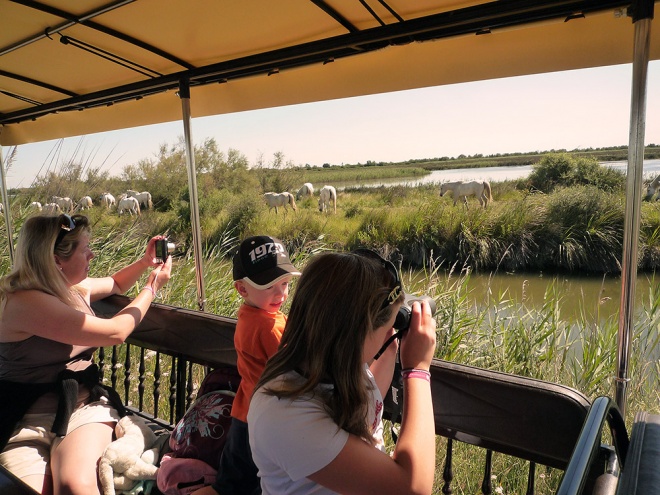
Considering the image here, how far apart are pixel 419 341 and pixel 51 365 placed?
138cm

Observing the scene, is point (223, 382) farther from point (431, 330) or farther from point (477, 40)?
point (477, 40)

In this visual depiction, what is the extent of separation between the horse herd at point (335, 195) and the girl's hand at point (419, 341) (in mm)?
13605

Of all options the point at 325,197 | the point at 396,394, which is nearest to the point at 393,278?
the point at 396,394

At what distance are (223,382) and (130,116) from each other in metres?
1.87

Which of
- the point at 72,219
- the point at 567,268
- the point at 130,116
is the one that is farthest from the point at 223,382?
the point at 567,268

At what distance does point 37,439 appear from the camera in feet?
5.49

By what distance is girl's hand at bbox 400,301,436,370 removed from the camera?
3.54 ft

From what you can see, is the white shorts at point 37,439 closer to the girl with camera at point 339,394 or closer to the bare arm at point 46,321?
the bare arm at point 46,321

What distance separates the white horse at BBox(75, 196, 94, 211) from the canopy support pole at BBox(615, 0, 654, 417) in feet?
18.2

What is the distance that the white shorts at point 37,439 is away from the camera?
1.58 meters

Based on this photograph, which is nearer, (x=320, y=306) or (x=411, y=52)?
(x=320, y=306)

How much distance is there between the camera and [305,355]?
40.5 inches

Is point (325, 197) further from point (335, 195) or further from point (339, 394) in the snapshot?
point (339, 394)

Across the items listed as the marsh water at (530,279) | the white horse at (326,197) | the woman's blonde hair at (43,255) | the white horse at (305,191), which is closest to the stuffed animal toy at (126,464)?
the woman's blonde hair at (43,255)
